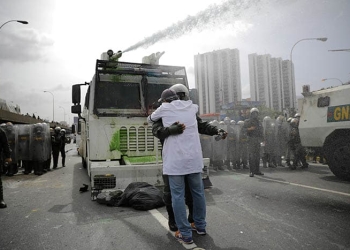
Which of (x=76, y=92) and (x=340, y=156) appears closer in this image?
(x=76, y=92)

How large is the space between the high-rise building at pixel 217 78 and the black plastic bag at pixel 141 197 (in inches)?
1162

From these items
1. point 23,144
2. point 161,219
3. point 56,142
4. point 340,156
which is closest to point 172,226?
point 161,219

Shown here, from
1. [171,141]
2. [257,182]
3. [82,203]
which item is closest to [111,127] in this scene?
[82,203]

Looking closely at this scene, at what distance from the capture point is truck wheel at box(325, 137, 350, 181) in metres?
6.19

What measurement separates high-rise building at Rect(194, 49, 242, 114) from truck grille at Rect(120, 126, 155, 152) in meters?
28.1

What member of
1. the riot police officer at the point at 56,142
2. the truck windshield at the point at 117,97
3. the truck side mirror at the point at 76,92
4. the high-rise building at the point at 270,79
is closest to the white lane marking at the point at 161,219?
the truck windshield at the point at 117,97

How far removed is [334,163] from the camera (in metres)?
6.47

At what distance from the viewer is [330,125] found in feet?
21.4

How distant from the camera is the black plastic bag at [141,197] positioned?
4232 mm

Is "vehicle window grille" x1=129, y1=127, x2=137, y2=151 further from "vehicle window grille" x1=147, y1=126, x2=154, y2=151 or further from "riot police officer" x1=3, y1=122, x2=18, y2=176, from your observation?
"riot police officer" x1=3, y1=122, x2=18, y2=176

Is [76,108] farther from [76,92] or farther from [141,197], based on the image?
[141,197]

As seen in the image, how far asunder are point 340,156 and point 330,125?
0.80 m


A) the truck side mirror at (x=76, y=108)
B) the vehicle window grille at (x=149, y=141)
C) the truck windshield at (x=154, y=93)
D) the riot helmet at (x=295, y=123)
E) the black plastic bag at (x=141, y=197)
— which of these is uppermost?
the truck windshield at (x=154, y=93)

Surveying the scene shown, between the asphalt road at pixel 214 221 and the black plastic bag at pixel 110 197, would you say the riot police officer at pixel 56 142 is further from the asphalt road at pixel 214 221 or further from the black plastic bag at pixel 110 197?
the black plastic bag at pixel 110 197
